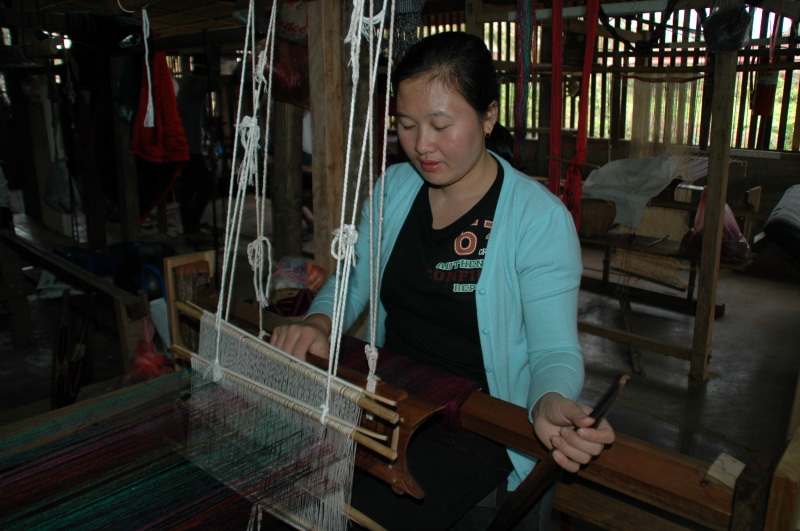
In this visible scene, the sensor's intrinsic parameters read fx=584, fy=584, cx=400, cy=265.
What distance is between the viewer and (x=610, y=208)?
14.8ft

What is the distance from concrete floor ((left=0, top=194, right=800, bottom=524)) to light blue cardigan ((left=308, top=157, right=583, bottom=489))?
212 centimetres

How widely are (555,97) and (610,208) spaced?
2456 millimetres

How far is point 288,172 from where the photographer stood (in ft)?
13.1

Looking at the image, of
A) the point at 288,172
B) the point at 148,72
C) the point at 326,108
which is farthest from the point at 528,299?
the point at 288,172

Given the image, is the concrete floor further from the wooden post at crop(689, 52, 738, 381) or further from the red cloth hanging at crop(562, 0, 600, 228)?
the red cloth hanging at crop(562, 0, 600, 228)

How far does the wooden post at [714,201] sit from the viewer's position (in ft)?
10.9

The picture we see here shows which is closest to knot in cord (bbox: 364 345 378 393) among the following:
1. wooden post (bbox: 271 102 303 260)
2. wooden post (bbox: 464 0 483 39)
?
wooden post (bbox: 271 102 303 260)

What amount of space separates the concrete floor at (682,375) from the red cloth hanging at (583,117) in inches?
53.3

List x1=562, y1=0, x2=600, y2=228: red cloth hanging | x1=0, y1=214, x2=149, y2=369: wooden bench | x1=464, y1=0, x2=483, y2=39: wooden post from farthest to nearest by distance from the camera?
x1=464, y1=0, x2=483, y2=39: wooden post → x1=0, y1=214, x2=149, y2=369: wooden bench → x1=562, y1=0, x2=600, y2=228: red cloth hanging

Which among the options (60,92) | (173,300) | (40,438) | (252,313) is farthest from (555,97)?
(60,92)

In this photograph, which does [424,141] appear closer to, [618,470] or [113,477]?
[618,470]

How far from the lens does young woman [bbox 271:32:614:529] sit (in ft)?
3.91

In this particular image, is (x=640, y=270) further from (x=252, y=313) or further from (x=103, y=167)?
(x=103, y=167)

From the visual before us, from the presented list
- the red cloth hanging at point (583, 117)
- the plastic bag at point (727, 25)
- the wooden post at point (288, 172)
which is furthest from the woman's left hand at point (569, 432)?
the wooden post at point (288, 172)
